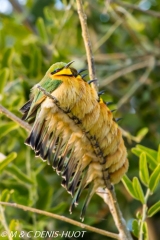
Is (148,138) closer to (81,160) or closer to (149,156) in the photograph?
(149,156)

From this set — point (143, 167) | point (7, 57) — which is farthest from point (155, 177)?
point (7, 57)

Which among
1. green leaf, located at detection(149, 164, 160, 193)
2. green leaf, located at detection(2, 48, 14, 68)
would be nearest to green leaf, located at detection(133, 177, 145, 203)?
green leaf, located at detection(149, 164, 160, 193)

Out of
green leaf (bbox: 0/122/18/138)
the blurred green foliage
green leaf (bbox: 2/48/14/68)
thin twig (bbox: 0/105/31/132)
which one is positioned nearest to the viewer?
thin twig (bbox: 0/105/31/132)

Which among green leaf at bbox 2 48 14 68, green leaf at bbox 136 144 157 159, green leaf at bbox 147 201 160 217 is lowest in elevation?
green leaf at bbox 147 201 160 217

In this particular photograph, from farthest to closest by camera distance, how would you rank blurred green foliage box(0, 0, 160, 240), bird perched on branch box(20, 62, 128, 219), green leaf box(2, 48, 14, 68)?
green leaf box(2, 48, 14, 68), blurred green foliage box(0, 0, 160, 240), bird perched on branch box(20, 62, 128, 219)

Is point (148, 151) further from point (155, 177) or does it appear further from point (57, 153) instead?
point (57, 153)

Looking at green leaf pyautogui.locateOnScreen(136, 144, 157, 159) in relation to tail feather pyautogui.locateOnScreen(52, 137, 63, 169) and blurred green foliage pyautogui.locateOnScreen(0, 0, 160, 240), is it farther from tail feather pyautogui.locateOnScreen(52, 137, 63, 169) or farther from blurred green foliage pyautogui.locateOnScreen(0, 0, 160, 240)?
tail feather pyautogui.locateOnScreen(52, 137, 63, 169)

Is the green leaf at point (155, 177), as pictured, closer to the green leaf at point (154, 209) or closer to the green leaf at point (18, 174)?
the green leaf at point (154, 209)
